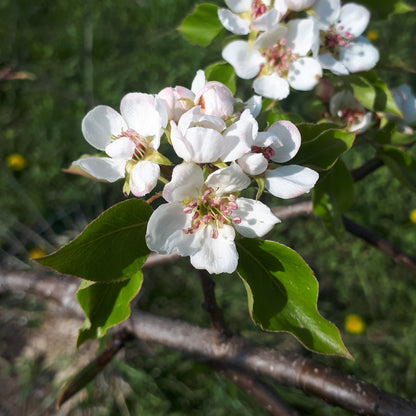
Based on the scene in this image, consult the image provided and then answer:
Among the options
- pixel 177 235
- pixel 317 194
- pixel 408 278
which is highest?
pixel 177 235

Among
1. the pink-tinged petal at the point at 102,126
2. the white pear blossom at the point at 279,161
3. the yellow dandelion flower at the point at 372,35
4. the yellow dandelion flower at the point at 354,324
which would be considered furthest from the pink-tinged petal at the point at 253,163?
the yellow dandelion flower at the point at 372,35

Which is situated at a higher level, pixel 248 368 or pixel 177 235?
pixel 177 235

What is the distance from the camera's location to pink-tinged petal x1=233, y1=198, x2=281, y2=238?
2.17 ft

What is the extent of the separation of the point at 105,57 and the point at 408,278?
2026 mm

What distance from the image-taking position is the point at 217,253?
667 millimetres

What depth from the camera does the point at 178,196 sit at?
0.65 meters

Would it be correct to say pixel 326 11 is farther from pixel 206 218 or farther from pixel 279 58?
pixel 206 218

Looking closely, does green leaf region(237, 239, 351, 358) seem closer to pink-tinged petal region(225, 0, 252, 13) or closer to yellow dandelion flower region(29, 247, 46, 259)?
pink-tinged petal region(225, 0, 252, 13)

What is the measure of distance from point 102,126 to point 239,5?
37 cm

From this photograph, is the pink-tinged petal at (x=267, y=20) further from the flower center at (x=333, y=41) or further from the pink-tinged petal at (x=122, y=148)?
the pink-tinged petal at (x=122, y=148)

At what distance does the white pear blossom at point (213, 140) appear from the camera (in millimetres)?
614

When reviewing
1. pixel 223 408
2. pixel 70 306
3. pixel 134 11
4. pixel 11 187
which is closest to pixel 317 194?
pixel 70 306

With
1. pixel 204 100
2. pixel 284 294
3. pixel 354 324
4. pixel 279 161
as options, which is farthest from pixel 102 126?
pixel 354 324

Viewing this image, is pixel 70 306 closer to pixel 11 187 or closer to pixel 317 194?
pixel 317 194
